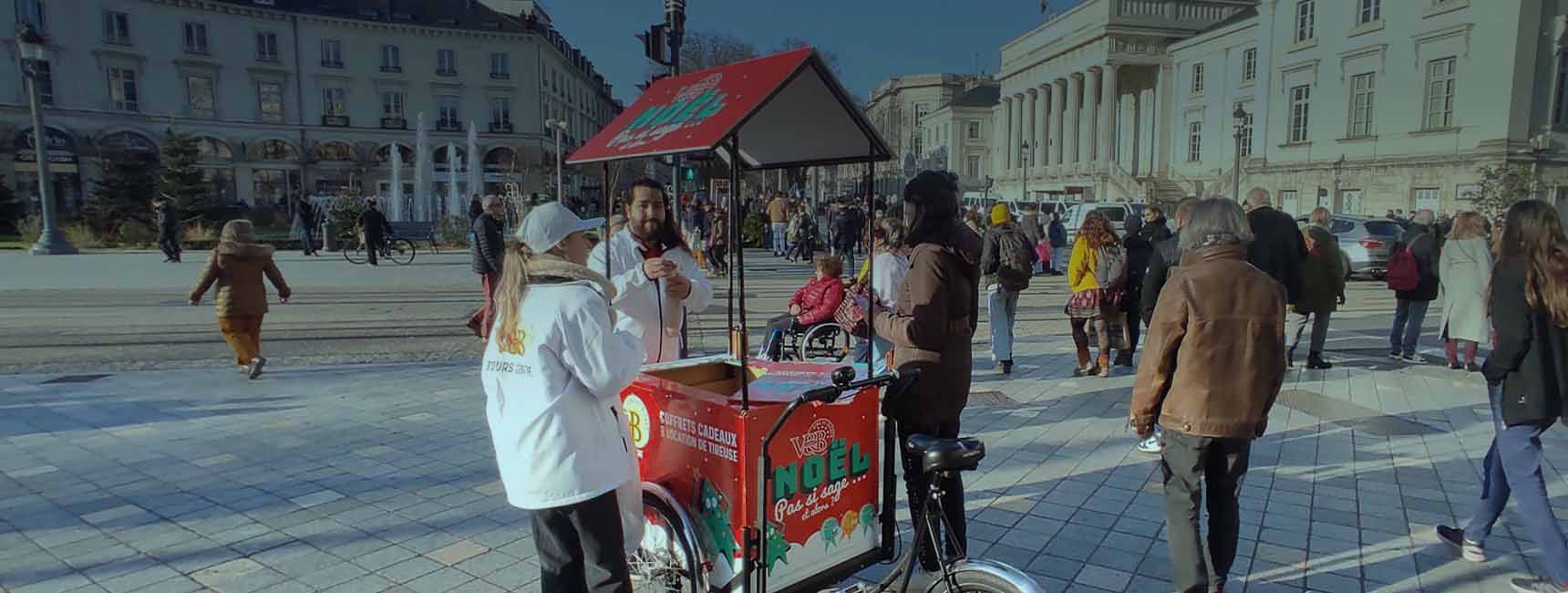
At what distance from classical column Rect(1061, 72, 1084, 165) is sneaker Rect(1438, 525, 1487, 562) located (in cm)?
5768

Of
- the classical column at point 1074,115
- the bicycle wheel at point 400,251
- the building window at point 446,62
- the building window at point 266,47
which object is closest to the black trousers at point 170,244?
the bicycle wheel at point 400,251

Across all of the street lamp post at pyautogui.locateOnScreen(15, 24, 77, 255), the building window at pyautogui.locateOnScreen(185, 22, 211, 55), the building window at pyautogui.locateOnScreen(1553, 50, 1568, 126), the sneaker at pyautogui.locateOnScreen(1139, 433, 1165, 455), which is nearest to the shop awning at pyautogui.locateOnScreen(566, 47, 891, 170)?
the sneaker at pyautogui.locateOnScreen(1139, 433, 1165, 455)

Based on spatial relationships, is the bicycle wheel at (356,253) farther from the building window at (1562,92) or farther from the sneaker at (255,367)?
the building window at (1562,92)

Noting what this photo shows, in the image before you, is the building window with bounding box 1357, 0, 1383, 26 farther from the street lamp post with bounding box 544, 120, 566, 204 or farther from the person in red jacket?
the person in red jacket

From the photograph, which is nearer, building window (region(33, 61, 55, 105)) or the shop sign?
the shop sign

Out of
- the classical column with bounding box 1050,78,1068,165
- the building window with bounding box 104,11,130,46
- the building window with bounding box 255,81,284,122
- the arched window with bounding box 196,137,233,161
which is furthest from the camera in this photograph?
the classical column with bounding box 1050,78,1068,165

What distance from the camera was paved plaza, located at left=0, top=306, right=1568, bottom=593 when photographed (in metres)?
3.85

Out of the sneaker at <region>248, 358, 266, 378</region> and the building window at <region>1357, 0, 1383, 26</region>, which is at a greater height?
the building window at <region>1357, 0, 1383, 26</region>

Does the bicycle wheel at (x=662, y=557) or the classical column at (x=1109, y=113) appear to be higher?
the classical column at (x=1109, y=113)

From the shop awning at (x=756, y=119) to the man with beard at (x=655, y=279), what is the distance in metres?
0.60

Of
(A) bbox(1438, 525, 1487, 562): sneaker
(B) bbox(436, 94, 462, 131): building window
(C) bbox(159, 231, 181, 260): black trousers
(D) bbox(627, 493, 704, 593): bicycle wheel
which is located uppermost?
(B) bbox(436, 94, 462, 131): building window

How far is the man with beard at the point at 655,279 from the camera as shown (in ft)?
13.3

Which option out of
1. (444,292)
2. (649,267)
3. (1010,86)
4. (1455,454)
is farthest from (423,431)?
(1010,86)

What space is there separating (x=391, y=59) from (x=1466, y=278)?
59216mm
